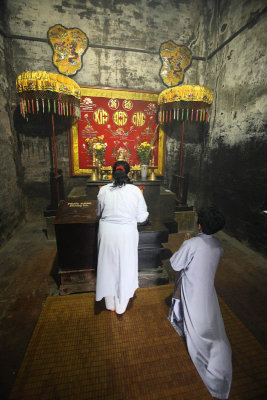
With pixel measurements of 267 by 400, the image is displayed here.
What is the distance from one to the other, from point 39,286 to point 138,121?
16.6ft

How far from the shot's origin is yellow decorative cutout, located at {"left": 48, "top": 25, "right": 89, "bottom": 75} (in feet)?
17.1

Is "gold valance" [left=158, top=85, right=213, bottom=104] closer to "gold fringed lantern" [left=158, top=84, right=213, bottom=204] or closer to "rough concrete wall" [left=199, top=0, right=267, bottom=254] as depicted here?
"gold fringed lantern" [left=158, top=84, right=213, bottom=204]

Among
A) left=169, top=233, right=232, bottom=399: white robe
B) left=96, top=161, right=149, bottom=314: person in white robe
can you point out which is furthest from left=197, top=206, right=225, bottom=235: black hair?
left=96, top=161, right=149, bottom=314: person in white robe

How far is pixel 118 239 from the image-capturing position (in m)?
2.29

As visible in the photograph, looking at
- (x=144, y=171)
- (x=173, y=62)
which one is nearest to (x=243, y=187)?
(x=144, y=171)

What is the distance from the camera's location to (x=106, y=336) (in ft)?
7.45

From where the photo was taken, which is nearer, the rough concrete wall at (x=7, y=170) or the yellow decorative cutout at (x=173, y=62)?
the rough concrete wall at (x=7, y=170)

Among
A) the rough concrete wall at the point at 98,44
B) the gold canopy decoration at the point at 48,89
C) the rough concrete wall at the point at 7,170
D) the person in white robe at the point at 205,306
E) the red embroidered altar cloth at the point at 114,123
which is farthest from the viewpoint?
the red embroidered altar cloth at the point at 114,123

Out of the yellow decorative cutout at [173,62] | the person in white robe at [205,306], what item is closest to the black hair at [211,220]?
the person in white robe at [205,306]

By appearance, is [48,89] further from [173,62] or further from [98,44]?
[173,62]

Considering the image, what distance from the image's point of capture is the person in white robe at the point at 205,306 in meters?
1.72

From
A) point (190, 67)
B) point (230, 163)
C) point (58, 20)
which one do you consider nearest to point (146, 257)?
point (230, 163)

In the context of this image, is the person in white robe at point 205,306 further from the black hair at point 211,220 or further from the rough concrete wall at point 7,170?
the rough concrete wall at point 7,170

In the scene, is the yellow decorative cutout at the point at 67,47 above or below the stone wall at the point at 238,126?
above
